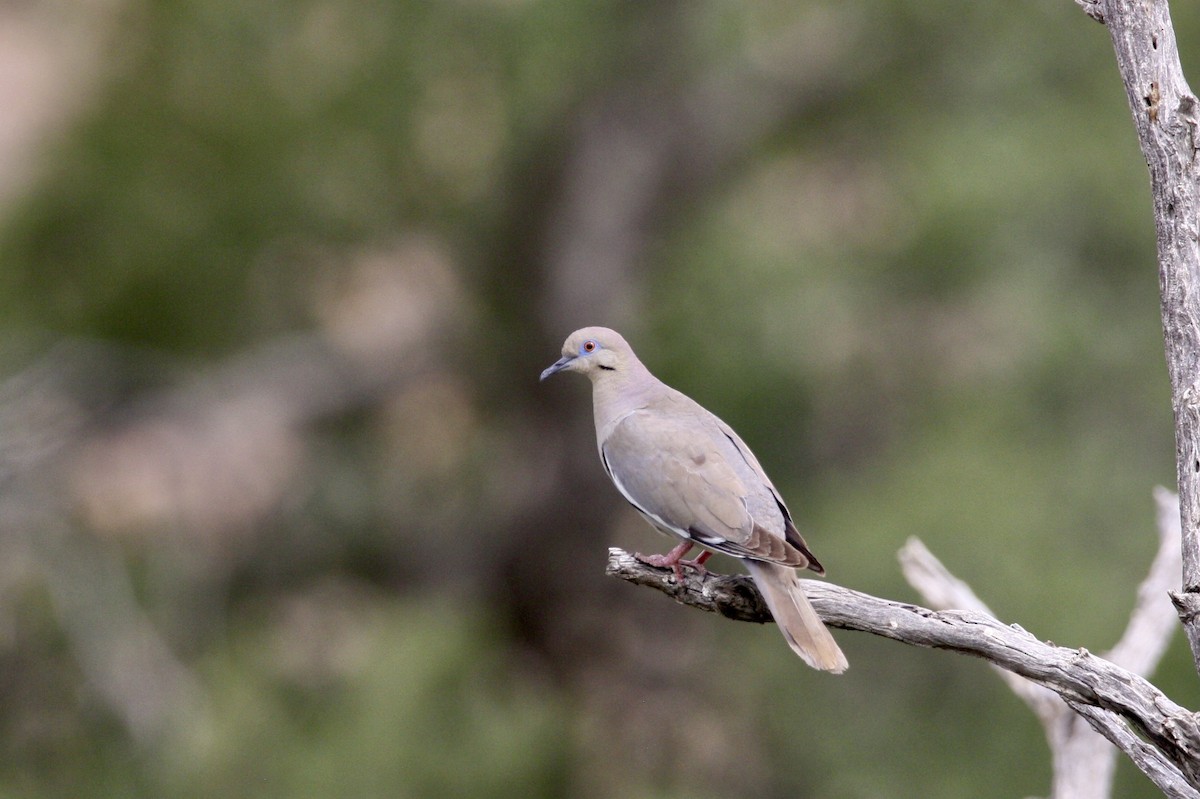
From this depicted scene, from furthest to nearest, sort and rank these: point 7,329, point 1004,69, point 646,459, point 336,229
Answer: point 1004,69 → point 336,229 → point 7,329 → point 646,459

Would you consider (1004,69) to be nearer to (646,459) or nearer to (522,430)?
(522,430)

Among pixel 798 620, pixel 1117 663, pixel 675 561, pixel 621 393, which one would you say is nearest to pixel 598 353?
pixel 621 393

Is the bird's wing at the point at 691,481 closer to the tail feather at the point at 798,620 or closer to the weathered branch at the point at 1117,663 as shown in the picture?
the tail feather at the point at 798,620

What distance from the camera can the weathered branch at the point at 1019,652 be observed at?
242 cm

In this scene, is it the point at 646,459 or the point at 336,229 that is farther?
the point at 336,229

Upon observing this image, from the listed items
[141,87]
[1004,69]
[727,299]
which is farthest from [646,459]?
[1004,69]

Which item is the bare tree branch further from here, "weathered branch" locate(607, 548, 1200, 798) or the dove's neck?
the dove's neck

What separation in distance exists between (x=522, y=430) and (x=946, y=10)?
170 inches

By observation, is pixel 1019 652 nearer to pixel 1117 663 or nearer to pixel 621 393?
pixel 1117 663

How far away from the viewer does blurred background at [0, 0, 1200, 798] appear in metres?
8.29

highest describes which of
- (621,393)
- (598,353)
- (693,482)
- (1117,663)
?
(598,353)

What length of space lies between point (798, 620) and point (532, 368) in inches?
269

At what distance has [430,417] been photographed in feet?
33.1

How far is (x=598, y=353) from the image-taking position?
373 centimetres
